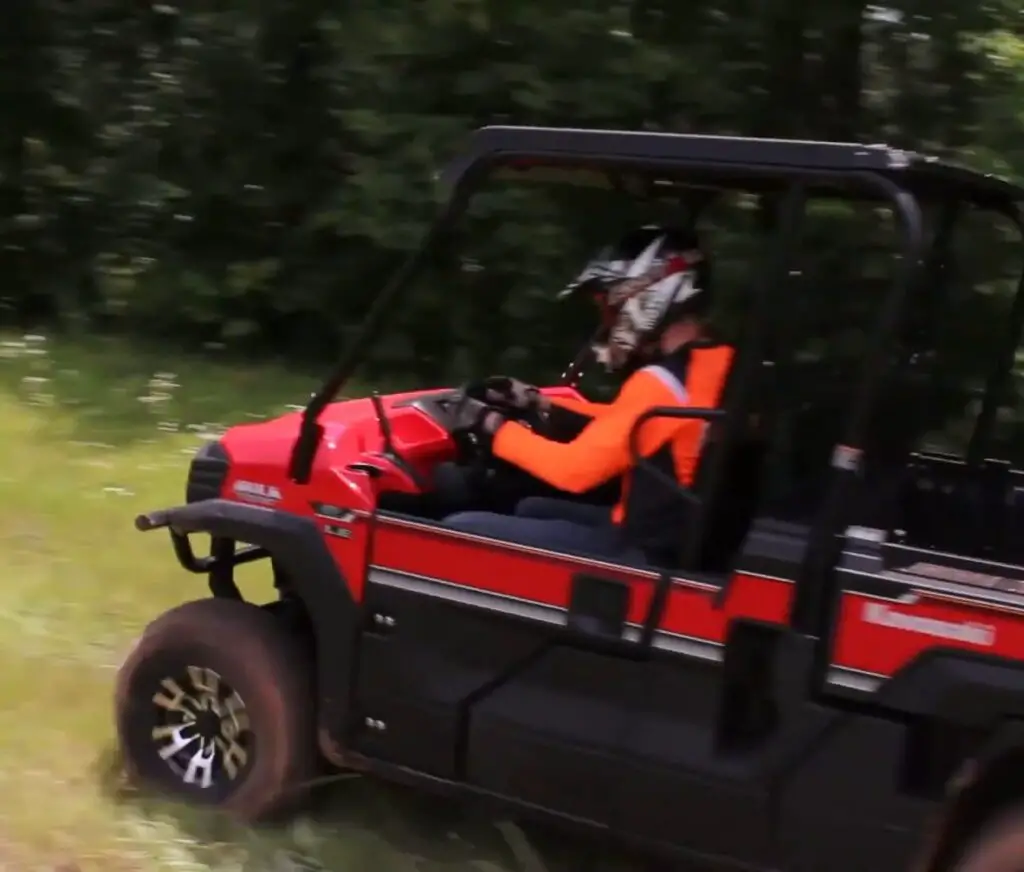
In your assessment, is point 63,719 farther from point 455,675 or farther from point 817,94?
point 817,94

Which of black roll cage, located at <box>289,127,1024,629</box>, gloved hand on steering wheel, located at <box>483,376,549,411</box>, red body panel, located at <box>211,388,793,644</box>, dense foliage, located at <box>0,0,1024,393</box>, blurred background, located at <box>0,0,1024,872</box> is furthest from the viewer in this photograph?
dense foliage, located at <box>0,0,1024,393</box>

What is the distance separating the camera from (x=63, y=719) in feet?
14.0

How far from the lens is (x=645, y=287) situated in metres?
3.46

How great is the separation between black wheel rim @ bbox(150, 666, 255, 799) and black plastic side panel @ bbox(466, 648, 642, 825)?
2.27ft

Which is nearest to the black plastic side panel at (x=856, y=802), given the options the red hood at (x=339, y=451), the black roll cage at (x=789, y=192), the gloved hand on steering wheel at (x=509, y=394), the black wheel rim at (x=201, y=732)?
the black roll cage at (x=789, y=192)

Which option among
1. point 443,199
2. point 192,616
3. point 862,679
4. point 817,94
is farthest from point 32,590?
point 817,94

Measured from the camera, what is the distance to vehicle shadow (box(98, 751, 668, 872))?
3.62 metres

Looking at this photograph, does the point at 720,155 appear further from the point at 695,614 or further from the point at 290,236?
the point at 290,236

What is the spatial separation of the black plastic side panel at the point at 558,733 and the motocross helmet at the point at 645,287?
2.45 ft

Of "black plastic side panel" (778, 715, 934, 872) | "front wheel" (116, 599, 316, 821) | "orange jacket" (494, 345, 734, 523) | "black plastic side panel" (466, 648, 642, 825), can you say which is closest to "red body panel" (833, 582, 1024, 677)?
"black plastic side panel" (778, 715, 934, 872)

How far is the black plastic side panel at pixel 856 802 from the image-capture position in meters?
2.91

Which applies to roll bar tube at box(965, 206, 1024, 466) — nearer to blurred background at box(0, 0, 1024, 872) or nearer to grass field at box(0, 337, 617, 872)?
blurred background at box(0, 0, 1024, 872)

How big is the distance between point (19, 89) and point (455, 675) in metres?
9.22

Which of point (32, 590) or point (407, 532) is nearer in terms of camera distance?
point (407, 532)
